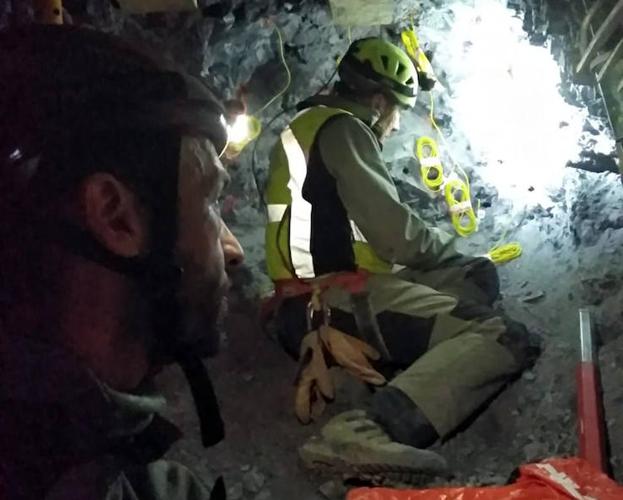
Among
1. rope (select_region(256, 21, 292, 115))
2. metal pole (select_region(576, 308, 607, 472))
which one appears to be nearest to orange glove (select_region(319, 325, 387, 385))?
metal pole (select_region(576, 308, 607, 472))

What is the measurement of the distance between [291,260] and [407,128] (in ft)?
3.63

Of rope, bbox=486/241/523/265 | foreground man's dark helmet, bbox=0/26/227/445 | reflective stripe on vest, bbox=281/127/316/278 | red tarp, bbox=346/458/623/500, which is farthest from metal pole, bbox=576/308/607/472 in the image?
foreground man's dark helmet, bbox=0/26/227/445

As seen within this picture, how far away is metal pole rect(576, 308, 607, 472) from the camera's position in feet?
6.00

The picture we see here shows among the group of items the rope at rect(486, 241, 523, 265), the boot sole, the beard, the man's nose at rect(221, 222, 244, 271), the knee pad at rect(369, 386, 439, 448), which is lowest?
the boot sole

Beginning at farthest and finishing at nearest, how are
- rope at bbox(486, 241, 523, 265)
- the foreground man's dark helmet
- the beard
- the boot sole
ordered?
rope at bbox(486, 241, 523, 265), the boot sole, the beard, the foreground man's dark helmet

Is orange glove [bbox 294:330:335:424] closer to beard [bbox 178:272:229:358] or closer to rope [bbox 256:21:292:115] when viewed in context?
beard [bbox 178:272:229:358]

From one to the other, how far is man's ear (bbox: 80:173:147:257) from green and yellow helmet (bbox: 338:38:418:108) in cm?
127

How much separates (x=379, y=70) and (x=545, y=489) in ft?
4.56

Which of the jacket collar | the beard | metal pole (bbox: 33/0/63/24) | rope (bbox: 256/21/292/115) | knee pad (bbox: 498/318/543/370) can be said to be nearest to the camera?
the beard

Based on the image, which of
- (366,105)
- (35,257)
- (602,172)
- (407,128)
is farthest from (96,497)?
(407,128)

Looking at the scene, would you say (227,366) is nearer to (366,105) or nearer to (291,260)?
(291,260)

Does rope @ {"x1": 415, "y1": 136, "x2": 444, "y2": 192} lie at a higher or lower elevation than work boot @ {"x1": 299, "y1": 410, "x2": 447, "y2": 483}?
higher

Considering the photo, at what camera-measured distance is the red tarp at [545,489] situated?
1641 mm

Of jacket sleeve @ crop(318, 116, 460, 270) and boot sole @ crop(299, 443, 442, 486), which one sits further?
jacket sleeve @ crop(318, 116, 460, 270)
